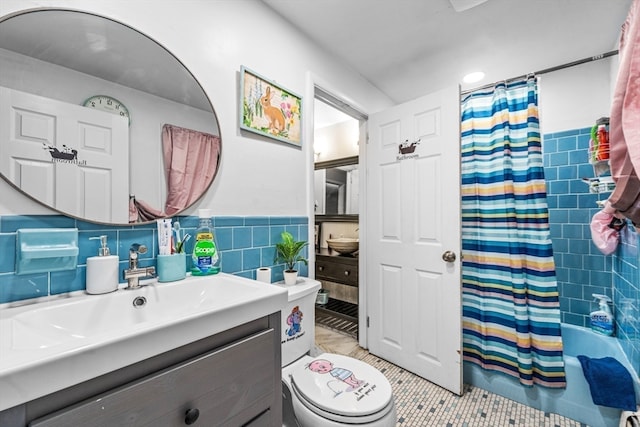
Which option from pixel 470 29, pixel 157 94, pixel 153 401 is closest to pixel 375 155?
pixel 470 29

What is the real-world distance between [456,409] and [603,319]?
1.23 metres

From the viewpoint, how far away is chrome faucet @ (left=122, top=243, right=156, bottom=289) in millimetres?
925

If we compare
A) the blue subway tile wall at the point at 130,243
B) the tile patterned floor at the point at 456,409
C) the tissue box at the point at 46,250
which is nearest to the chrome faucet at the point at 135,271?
the blue subway tile wall at the point at 130,243

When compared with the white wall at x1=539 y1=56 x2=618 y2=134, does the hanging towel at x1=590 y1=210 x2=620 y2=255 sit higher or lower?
lower

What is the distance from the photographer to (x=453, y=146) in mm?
1719

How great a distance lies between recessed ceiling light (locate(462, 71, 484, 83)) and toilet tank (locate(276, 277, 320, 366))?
7.05 feet

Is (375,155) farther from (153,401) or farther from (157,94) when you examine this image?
(153,401)

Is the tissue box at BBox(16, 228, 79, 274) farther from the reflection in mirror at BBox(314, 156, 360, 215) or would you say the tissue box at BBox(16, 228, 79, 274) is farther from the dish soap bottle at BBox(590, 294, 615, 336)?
the dish soap bottle at BBox(590, 294, 615, 336)

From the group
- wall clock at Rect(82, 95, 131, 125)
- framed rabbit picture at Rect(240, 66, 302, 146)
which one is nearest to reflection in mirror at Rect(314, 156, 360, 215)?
framed rabbit picture at Rect(240, 66, 302, 146)

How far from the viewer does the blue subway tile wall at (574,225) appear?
2.09 metres

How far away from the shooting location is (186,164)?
1.16 metres

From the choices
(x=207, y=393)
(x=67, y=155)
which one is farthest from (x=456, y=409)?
(x=67, y=155)

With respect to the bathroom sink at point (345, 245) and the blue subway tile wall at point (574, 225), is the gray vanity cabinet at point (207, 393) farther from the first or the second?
the blue subway tile wall at point (574, 225)

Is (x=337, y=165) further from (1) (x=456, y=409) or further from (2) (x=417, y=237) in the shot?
(1) (x=456, y=409)
